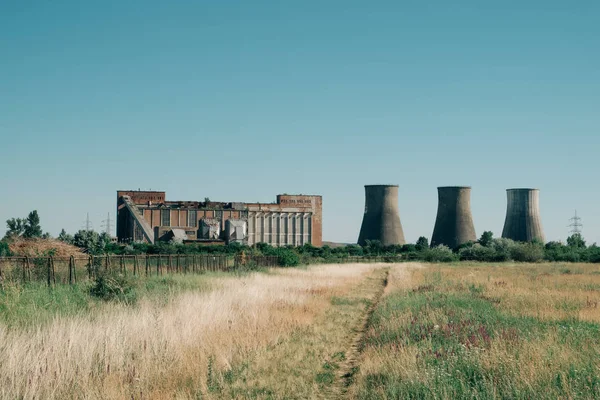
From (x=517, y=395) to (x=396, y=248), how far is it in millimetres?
67254

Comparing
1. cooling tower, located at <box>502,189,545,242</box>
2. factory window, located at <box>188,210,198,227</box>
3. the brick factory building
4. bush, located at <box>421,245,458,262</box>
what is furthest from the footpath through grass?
factory window, located at <box>188,210,198,227</box>

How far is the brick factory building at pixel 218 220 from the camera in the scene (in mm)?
73312

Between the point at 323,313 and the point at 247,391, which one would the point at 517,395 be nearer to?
the point at 247,391

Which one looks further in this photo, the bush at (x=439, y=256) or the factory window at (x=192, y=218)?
the factory window at (x=192, y=218)

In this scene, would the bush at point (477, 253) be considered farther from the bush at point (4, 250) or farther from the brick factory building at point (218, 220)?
the bush at point (4, 250)

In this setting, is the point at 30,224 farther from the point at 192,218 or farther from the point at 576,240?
the point at 576,240

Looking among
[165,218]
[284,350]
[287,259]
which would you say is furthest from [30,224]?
[284,350]

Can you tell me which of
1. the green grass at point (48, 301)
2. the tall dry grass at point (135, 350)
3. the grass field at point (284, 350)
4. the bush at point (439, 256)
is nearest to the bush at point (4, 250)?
the green grass at point (48, 301)

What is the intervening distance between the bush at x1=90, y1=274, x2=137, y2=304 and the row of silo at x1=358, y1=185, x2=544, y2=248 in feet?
187

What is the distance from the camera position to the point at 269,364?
9.88m

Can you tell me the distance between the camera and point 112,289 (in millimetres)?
16297

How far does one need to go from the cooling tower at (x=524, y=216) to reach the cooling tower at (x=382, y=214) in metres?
12.6

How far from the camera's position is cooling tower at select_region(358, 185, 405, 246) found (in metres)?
72.2

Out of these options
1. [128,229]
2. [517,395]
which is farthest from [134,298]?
[128,229]
